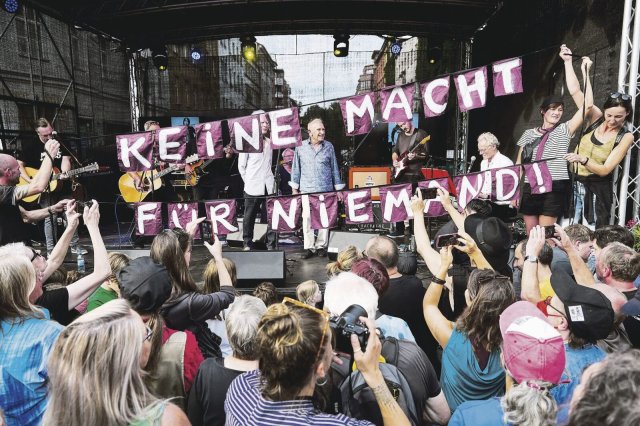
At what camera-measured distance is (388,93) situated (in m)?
4.45

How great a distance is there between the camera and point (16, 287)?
66.1 inches

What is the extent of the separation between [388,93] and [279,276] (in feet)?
7.72

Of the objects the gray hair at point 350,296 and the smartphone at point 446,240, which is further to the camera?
the smartphone at point 446,240

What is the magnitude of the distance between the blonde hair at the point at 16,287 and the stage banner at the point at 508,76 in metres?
4.21

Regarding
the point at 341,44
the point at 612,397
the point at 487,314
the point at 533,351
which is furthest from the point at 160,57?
the point at 612,397

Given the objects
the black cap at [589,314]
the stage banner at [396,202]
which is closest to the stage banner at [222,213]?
the stage banner at [396,202]

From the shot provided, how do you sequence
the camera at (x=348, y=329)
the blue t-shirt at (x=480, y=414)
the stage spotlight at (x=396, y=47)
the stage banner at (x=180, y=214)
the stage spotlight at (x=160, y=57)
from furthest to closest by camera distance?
1. the stage spotlight at (x=396, y=47)
2. the stage spotlight at (x=160, y=57)
3. the stage banner at (x=180, y=214)
4. the camera at (x=348, y=329)
5. the blue t-shirt at (x=480, y=414)

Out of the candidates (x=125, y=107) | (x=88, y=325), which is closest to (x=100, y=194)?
(x=125, y=107)

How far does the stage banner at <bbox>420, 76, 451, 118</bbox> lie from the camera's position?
431cm

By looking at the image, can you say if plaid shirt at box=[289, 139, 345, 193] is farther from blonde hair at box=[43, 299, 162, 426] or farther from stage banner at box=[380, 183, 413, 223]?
blonde hair at box=[43, 299, 162, 426]

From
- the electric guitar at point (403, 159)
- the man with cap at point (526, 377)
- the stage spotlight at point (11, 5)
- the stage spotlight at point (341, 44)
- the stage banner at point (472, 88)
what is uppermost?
the stage spotlight at point (341, 44)

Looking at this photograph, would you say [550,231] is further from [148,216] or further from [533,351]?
[148,216]

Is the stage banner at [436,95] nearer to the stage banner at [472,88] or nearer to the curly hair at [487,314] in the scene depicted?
the stage banner at [472,88]

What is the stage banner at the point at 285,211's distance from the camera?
459 centimetres
